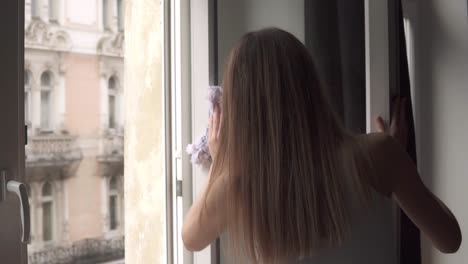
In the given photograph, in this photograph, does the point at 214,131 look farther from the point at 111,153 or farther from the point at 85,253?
the point at 85,253

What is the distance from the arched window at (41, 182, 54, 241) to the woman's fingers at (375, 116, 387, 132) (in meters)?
0.85

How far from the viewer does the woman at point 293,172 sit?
1083 millimetres

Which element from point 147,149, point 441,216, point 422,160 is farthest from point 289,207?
point 147,149

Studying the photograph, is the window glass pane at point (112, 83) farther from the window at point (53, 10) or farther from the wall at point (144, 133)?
the window at point (53, 10)

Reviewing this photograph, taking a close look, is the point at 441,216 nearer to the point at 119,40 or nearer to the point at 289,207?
the point at 289,207

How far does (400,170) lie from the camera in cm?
108

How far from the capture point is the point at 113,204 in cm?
154

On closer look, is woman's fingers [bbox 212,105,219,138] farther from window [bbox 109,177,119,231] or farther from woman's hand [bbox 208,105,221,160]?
window [bbox 109,177,119,231]

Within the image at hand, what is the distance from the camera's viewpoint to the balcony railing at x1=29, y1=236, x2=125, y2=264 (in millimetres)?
1253

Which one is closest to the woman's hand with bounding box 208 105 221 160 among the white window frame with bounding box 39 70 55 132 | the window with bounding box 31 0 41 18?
the white window frame with bounding box 39 70 55 132

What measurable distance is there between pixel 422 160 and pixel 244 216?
63cm

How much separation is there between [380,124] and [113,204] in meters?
0.82

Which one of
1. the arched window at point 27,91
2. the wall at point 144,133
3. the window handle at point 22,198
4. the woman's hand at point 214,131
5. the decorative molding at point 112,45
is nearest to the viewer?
the window handle at point 22,198

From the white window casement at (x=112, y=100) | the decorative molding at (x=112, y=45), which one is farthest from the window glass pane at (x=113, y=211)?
the decorative molding at (x=112, y=45)
